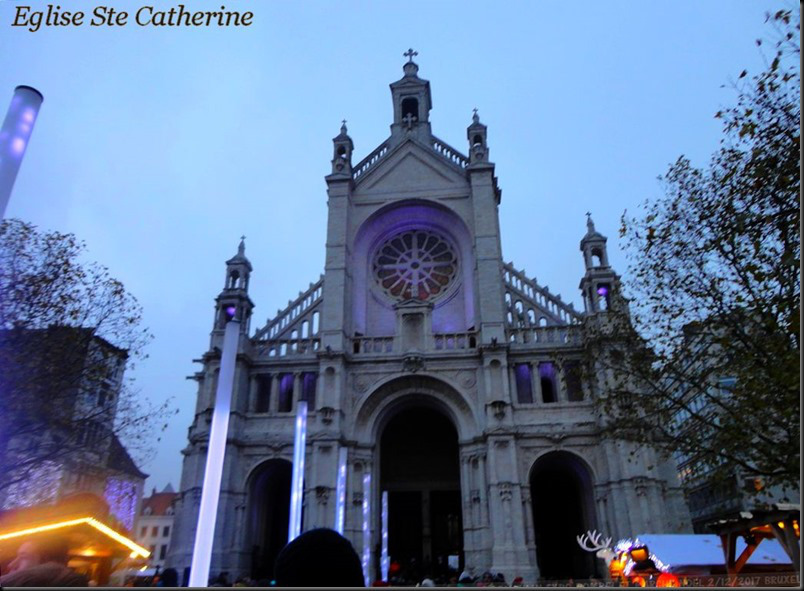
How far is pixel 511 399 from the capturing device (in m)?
31.1

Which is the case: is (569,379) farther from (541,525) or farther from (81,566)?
(81,566)

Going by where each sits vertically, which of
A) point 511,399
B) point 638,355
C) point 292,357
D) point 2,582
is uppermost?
point 292,357

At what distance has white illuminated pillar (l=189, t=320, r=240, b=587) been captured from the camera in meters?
8.06

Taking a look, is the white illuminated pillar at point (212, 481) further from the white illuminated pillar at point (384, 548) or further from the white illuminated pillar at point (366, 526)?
the white illuminated pillar at point (384, 548)

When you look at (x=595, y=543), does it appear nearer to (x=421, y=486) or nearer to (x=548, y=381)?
(x=548, y=381)

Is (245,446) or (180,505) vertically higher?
(245,446)

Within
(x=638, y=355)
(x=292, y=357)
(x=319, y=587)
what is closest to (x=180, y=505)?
(x=292, y=357)

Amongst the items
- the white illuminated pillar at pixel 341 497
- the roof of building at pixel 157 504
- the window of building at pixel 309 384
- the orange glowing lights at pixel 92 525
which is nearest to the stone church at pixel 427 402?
the window of building at pixel 309 384

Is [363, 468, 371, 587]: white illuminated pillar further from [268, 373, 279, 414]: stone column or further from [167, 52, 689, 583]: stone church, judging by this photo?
[268, 373, 279, 414]: stone column

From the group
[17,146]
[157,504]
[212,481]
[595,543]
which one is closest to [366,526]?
[595,543]

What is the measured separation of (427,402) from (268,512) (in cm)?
1126

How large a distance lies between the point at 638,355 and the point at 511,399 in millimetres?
15542

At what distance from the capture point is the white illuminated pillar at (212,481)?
8.06 metres

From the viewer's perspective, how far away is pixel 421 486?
3412 cm
